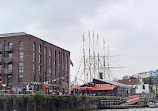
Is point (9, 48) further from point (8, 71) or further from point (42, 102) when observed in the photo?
point (42, 102)

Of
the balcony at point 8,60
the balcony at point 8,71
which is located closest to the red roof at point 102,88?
the balcony at point 8,71

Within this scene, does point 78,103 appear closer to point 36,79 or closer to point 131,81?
point 36,79

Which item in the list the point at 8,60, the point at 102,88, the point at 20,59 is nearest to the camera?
the point at 20,59

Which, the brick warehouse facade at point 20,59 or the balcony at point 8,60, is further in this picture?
the balcony at point 8,60

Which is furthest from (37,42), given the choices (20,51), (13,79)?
(13,79)

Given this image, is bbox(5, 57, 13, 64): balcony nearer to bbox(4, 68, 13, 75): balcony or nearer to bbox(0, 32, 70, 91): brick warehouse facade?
bbox(0, 32, 70, 91): brick warehouse facade

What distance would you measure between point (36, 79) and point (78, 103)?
20.0 m

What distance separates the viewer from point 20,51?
68188 mm

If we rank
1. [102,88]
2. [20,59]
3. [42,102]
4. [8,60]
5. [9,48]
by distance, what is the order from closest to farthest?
[42,102] < [20,59] < [102,88] < [9,48] < [8,60]

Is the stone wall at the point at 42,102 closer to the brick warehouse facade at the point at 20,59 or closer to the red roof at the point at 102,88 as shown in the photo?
the red roof at the point at 102,88

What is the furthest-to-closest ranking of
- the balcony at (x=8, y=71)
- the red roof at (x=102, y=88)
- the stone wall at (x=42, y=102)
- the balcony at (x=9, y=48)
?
1. the balcony at (x=8, y=71)
2. the balcony at (x=9, y=48)
3. the red roof at (x=102, y=88)
4. the stone wall at (x=42, y=102)

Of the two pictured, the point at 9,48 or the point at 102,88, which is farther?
the point at 9,48

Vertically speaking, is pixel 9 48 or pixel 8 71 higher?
pixel 9 48

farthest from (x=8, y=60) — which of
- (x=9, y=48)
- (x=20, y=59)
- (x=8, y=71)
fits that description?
(x=20, y=59)
